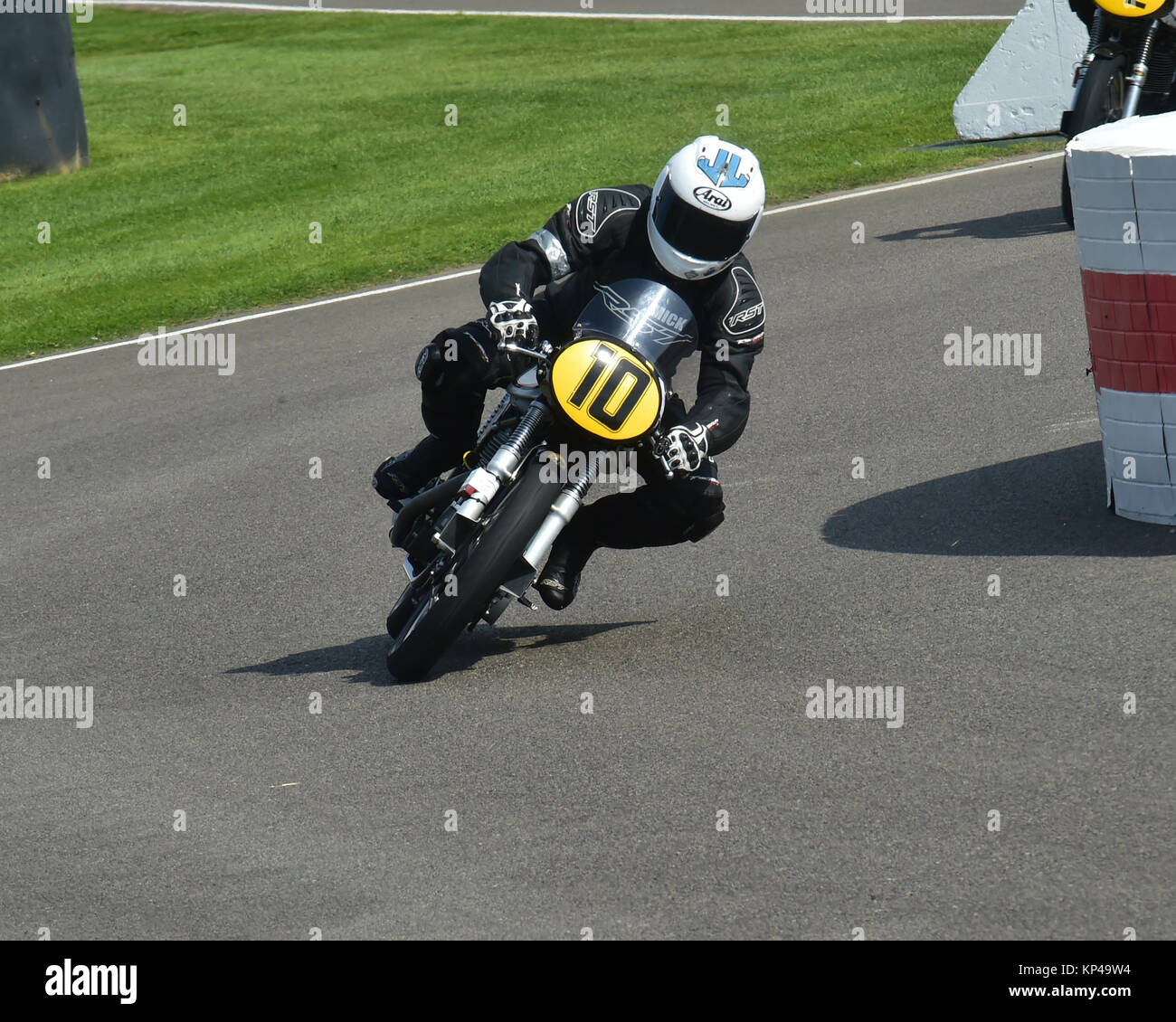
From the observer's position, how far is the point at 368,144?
22031 mm

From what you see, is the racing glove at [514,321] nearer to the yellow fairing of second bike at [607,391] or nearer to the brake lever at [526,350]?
the brake lever at [526,350]

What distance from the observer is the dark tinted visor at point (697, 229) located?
595 centimetres

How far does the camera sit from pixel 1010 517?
736 centimetres

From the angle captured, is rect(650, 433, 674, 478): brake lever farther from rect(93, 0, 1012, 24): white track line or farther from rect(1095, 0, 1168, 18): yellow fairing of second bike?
rect(93, 0, 1012, 24): white track line

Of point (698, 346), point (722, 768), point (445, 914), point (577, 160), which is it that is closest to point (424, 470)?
point (698, 346)

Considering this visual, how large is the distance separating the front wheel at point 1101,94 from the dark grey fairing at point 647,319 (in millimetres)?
6290

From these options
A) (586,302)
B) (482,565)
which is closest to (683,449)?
(482,565)

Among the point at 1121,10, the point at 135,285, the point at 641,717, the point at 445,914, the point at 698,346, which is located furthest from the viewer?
the point at 135,285

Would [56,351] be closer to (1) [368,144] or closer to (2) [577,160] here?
(2) [577,160]

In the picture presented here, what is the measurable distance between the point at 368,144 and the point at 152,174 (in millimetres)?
2740

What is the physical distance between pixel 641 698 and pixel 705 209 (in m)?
1.68

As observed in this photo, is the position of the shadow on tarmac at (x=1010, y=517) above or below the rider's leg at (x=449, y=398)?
below

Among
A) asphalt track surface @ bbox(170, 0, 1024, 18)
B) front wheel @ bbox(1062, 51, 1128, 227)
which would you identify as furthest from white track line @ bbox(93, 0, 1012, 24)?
front wheel @ bbox(1062, 51, 1128, 227)

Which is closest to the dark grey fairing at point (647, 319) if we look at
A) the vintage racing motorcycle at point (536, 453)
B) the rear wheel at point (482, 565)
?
the vintage racing motorcycle at point (536, 453)
